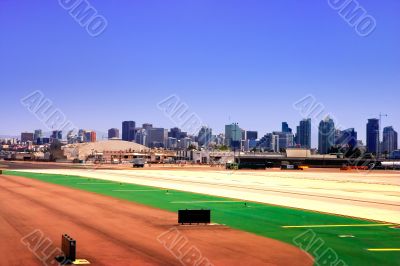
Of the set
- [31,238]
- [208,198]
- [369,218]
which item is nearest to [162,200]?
[208,198]

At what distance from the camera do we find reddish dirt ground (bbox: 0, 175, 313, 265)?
20422 mm

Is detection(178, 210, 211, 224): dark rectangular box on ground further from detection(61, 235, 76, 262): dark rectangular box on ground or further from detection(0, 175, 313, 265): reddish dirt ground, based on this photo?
detection(61, 235, 76, 262): dark rectangular box on ground

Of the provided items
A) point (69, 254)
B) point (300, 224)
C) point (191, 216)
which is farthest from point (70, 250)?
point (300, 224)

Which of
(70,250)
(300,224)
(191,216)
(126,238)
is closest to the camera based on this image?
(70,250)

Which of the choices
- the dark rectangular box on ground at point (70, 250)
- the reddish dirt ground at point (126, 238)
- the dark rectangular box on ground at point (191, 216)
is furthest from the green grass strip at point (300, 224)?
the dark rectangular box on ground at point (70, 250)

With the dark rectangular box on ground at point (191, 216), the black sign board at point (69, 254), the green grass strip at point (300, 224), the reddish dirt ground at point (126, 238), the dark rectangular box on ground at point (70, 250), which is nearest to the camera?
the black sign board at point (69, 254)

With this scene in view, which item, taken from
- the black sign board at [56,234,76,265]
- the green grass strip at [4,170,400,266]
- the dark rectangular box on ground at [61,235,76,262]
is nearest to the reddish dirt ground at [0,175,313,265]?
the black sign board at [56,234,76,265]

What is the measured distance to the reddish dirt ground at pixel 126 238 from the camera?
67.0 feet

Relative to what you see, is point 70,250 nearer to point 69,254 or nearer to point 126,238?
point 69,254

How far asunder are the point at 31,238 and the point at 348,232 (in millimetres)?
15498

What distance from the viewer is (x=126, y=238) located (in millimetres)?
24828

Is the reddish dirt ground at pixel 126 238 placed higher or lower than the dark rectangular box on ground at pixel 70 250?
lower

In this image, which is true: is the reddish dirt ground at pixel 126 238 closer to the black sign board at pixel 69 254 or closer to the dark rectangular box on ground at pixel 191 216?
the black sign board at pixel 69 254

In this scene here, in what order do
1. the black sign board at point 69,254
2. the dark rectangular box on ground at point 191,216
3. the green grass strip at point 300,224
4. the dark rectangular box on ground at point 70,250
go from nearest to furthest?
the black sign board at point 69,254 → the dark rectangular box on ground at point 70,250 → the green grass strip at point 300,224 → the dark rectangular box on ground at point 191,216
